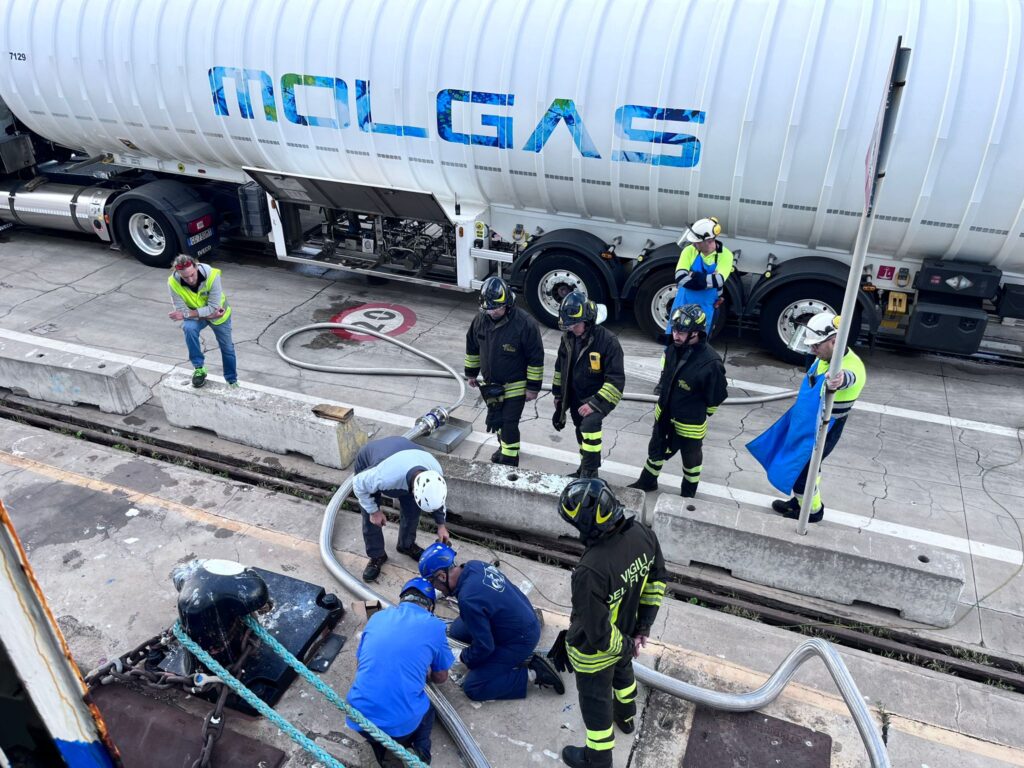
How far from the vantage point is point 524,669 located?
4414mm

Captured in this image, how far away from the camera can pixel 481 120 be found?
7945mm

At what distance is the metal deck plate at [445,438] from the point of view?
668 centimetres

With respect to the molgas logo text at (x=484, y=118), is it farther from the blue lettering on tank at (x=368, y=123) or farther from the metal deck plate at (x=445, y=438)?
the metal deck plate at (x=445, y=438)

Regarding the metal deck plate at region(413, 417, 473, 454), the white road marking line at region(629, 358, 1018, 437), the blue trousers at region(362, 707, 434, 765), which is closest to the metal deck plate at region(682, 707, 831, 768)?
the blue trousers at region(362, 707, 434, 765)

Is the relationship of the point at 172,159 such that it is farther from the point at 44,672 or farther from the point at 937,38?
the point at 44,672

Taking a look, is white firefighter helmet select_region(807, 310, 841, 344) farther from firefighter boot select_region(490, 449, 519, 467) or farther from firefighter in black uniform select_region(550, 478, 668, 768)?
firefighter boot select_region(490, 449, 519, 467)

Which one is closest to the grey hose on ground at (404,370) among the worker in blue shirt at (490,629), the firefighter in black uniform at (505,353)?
the firefighter in black uniform at (505,353)

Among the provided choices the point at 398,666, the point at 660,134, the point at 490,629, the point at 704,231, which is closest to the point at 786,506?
the point at 704,231

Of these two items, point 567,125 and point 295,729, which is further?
point 567,125

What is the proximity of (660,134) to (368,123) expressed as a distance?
3249 millimetres

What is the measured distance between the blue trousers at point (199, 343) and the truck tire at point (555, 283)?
3.38 m

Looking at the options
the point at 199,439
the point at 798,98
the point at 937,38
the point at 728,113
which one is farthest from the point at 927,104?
the point at 199,439

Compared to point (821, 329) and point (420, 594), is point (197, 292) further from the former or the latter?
point (821, 329)

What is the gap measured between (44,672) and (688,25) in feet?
23.6
